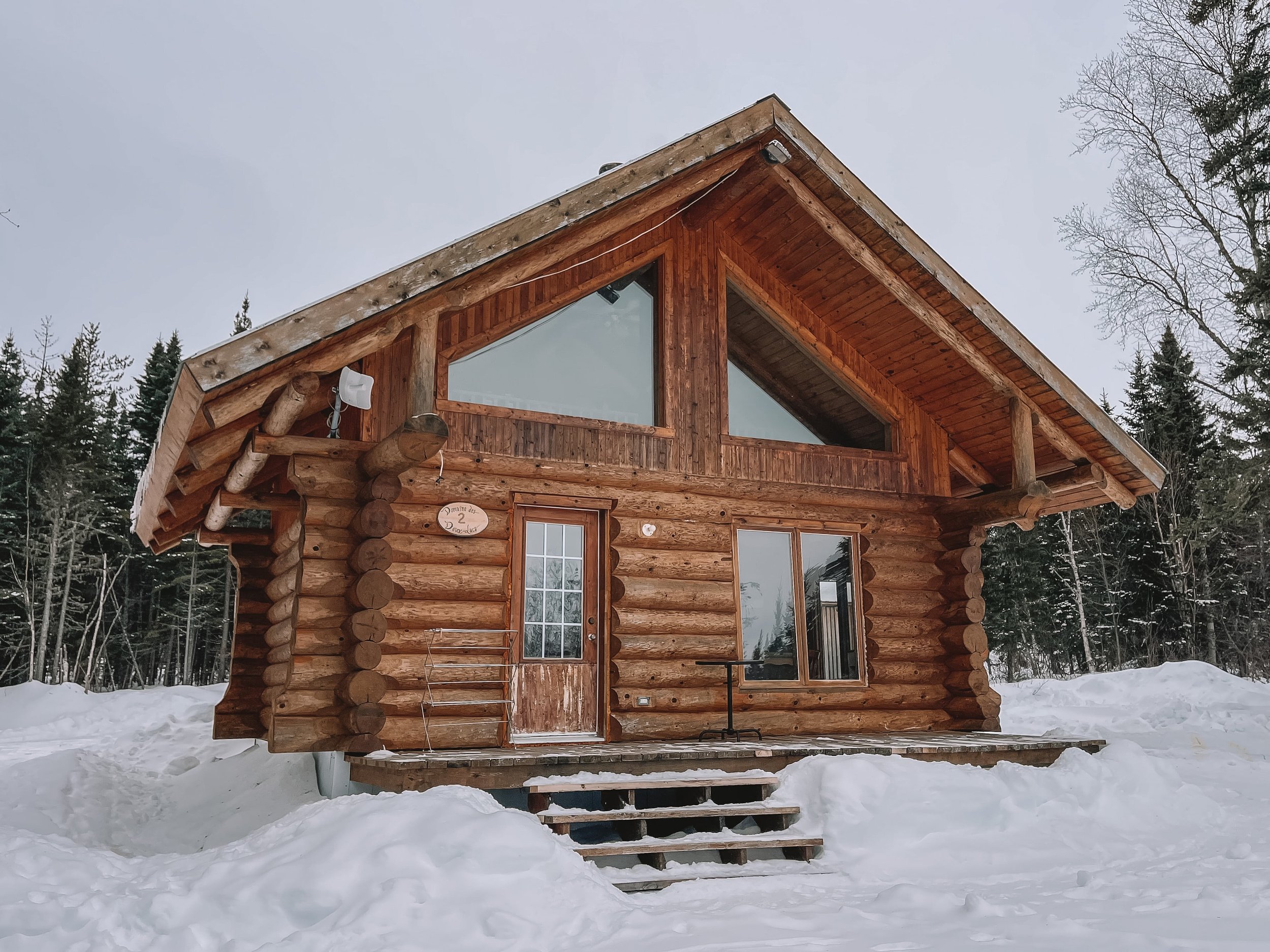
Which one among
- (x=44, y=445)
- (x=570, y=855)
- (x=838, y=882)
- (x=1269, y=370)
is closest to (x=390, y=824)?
(x=570, y=855)

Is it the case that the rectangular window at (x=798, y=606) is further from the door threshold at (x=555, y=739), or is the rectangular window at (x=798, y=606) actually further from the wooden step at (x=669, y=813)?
the wooden step at (x=669, y=813)

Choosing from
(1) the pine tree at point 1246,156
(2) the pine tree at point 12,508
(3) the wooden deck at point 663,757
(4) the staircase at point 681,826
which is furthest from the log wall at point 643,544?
(2) the pine tree at point 12,508

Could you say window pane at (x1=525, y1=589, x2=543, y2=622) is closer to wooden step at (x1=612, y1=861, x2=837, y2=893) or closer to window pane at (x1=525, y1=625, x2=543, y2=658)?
window pane at (x1=525, y1=625, x2=543, y2=658)

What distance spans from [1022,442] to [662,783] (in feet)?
17.8

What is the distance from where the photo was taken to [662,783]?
654 centimetres

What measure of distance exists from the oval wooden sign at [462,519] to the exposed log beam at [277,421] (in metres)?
1.47

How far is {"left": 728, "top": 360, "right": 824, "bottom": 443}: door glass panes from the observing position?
9.95 metres

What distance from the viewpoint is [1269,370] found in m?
16.0

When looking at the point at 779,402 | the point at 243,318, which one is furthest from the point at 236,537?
the point at 243,318

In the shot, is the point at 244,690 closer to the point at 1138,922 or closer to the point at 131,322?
the point at 1138,922

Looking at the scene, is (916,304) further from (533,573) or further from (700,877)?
(700,877)

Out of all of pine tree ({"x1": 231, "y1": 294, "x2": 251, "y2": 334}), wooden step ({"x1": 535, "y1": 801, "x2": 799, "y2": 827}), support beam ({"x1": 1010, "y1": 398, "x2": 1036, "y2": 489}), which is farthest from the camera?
pine tree ({"x1": 231, "y1": 294, "x2": 251, "y2": 334})

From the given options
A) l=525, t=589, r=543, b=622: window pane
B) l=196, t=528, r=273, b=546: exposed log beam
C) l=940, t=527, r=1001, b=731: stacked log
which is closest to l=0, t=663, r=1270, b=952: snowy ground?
l=940, t=527, r=1001, b=731: stacked log

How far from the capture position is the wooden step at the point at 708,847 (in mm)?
5816
